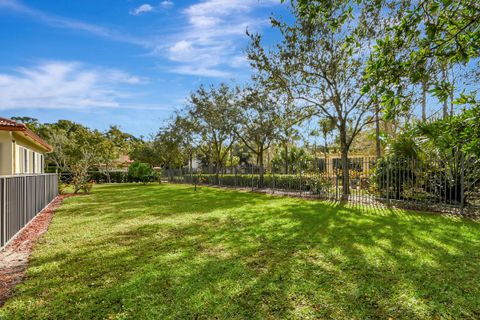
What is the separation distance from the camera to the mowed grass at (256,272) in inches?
128

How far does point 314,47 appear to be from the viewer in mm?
13898

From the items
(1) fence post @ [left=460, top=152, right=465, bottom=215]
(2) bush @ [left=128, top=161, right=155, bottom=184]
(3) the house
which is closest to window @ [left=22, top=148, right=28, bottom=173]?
(3) the house

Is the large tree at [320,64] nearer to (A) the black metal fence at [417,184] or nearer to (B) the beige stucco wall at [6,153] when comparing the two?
(A) the black metal fence at [417,184]

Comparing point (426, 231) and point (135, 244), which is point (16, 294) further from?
point (426, 231)

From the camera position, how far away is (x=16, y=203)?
6.67 metres

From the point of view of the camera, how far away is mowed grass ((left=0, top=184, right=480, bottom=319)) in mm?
3254

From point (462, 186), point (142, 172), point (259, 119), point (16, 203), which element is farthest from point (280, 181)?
point (142, 172)

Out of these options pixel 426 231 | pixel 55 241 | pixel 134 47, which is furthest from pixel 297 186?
pixel 55 241

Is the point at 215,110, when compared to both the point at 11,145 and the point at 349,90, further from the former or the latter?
the point at 11,145

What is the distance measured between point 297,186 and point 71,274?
46.2ft

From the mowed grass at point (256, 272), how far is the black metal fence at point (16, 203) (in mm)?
808

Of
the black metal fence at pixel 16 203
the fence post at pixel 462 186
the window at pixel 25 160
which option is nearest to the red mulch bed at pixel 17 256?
the black metal fence at pixel 16 203

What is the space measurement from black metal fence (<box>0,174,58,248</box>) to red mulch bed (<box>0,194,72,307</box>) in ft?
0.55

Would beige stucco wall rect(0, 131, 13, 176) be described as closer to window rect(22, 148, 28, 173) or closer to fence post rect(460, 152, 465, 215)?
window rect(22, 148, 28, 173)
